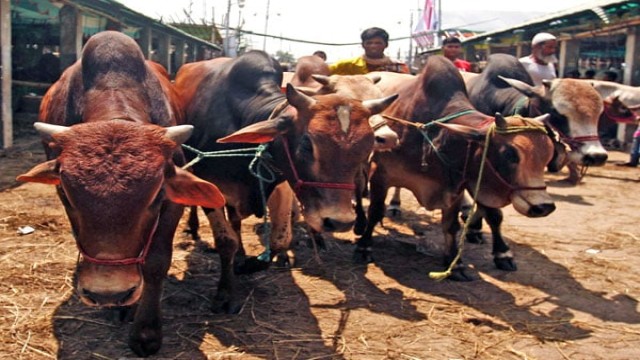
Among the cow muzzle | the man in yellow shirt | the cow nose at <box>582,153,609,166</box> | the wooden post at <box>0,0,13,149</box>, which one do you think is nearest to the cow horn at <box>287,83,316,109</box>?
the cow muzzle

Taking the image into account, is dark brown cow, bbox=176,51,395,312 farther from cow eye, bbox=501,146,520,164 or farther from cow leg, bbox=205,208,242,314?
cow eye, bbox=501,146,520,164

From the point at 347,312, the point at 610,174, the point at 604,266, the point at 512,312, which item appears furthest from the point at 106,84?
the point at 610,174

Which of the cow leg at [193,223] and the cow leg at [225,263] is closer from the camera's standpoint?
the cow leg at [225,263]

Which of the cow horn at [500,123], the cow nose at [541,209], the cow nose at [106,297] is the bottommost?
the cow nose at [106,297]

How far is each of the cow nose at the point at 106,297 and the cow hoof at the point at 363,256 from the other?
281cm

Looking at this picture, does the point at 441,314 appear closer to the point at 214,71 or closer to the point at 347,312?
the point at 347,312

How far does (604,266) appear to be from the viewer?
525cm

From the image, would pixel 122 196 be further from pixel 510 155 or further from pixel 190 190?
pixel 510 155

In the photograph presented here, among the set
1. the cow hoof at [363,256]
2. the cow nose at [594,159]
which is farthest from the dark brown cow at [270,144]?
the cow nose at [594,159]

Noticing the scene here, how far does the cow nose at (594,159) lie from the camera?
5.13 metres

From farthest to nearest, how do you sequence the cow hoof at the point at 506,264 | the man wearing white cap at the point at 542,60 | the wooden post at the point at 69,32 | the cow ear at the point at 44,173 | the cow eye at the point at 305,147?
the wooden post at the point at 69,32 < the man wearing white cap at the point at 542,60 < the cow hoof at the point at 506,264 < the cow eye at the point at 305,147 < the cow ear at the point at 44,173

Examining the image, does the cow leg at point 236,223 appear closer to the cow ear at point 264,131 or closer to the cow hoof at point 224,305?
the cow hoof at point 224,305

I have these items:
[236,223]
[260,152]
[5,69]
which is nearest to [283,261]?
[236,223]

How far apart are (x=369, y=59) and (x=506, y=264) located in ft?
9.90
